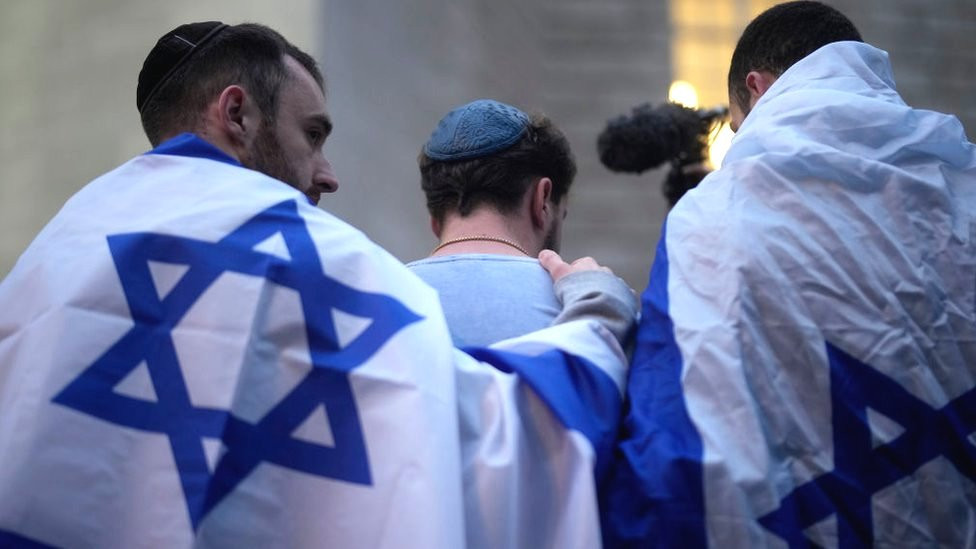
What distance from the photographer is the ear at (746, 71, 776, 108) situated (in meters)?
2.73

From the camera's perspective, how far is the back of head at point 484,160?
265 centimetres

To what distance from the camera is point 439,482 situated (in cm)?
186

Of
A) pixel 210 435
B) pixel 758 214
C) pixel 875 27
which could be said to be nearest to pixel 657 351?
pixel 758 214

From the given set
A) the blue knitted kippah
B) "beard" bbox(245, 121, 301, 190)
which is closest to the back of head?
the blue knitted kippah

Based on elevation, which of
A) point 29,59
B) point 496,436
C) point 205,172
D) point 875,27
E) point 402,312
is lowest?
point 875,27

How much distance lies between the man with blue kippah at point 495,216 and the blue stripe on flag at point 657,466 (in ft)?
0.91

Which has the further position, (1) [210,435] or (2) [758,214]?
(2) [758,214]

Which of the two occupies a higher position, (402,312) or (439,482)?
(402,312)

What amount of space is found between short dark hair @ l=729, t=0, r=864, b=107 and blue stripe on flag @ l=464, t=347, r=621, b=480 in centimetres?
94

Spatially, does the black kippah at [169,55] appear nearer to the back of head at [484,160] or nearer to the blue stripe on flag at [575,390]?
the back of head at [484,160]

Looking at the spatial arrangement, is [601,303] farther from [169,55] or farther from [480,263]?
[169,55]

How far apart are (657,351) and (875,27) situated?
926 cm

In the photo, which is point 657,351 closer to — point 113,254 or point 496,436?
point 496,436

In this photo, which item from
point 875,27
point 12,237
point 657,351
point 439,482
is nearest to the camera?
point 439,482
